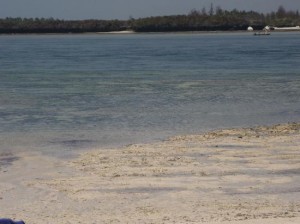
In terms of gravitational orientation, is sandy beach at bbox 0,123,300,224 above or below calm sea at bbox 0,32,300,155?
above

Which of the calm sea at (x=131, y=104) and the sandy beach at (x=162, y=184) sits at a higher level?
the sandy beach at (x=162, y=184)

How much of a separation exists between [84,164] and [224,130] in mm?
5163

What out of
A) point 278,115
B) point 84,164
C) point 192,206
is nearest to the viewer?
point 192,206

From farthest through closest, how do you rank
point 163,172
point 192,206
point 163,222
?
point 163,172 → point 192,206 → point 163,222

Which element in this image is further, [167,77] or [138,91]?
[167,77]

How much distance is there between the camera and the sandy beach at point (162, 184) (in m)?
9.48

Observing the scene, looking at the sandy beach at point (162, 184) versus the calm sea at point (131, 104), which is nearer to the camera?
the sandy beach at point (162, 184)

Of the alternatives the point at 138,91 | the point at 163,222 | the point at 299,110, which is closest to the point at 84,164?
the point at 163,222

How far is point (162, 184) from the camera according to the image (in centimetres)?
1125

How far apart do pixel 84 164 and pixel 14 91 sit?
54.1 feet

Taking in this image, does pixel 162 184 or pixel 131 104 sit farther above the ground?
pixel 162 184

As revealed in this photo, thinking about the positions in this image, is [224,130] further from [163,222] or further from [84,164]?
[163,222]

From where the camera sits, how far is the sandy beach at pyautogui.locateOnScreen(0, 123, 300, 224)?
31.1 feet

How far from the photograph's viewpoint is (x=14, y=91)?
28.8 meters
